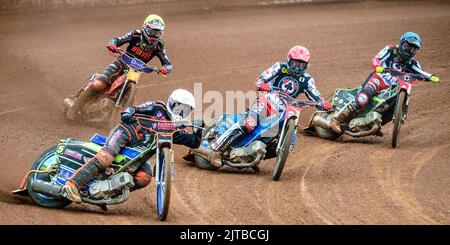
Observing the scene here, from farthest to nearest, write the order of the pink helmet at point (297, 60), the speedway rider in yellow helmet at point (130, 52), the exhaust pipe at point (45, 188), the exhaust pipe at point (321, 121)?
the exhaust pipe at point (321, 121) → the speedway rider in yellow helmet at point (130, 52) → the pink helmet at point (297, 60) → the exhaust pipe at point (45, 188)

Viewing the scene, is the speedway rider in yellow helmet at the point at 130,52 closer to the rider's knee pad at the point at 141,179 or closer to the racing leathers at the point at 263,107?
the racing leathers at the point at 263,107

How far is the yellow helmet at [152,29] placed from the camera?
55.1 feet

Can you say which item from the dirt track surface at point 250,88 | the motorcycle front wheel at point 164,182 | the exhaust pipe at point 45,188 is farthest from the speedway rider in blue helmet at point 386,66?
the exhaust pipe at point 45,188

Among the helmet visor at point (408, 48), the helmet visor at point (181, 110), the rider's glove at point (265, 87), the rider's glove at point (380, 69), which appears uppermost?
the helmet visor at point (181, 110)

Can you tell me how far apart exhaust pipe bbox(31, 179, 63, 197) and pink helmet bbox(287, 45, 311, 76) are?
15.3 ft

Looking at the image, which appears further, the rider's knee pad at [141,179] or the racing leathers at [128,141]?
the rider's knee pad at [141,179]

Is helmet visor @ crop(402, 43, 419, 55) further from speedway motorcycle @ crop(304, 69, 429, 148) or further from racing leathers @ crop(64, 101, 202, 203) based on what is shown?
racing leathers @ crop(64, 101, 202, 203)

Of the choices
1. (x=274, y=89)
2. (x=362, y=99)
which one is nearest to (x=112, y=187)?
(x=274, y=89)

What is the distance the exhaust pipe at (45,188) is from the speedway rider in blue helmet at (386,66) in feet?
22.0

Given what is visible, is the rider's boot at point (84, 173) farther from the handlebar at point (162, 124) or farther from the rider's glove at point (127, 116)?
the handlebar at point (162, 124)

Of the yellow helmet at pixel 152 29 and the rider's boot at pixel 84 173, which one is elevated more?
the yellow helmet at pixel 152 29

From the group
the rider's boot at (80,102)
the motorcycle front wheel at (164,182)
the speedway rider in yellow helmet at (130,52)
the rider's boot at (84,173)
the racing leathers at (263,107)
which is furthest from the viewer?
the rider's boot at (80,102)

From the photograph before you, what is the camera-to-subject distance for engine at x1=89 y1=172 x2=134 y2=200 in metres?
11.8

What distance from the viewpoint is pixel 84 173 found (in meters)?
11.7
